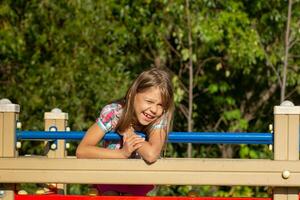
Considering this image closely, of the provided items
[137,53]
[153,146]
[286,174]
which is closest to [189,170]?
[153,146]

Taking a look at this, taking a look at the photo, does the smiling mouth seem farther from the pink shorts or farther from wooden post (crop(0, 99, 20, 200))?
wooden post (crop(0, 99, 20, 200))

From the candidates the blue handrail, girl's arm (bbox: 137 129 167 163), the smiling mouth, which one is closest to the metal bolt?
the blue handrail

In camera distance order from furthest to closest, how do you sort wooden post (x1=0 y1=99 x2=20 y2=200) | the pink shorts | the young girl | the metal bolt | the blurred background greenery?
the blurred background greenery → the pink shorts → the young girl → wooden post (x1=0 y1=99 x2=20 y2=200) → the metal bolt

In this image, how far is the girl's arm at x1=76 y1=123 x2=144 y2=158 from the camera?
145 inches

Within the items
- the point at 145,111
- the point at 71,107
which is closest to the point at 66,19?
the point at 71,107

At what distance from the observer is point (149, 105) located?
3.90 meters

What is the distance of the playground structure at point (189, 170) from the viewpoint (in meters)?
3.44

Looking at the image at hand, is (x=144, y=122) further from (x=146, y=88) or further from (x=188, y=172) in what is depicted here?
(x=188, y=172)

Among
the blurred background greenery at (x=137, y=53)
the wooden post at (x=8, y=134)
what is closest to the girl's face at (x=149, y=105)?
the wooden post at (x=8, y=134)

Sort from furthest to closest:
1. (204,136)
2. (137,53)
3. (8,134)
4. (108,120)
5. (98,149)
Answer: (137,53) → (108,120) → (204,136) → (98,149) → (8,134)

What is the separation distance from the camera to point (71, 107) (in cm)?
855

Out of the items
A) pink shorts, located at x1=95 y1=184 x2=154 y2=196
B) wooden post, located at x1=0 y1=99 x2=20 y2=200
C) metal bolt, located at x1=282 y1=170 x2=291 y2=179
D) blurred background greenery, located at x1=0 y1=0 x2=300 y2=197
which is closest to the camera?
metal bolt, located at x1=282 y1=170 x2=291 y2=179

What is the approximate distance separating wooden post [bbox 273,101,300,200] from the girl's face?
61 centimetres

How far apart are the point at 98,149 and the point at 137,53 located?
546 centimetres
